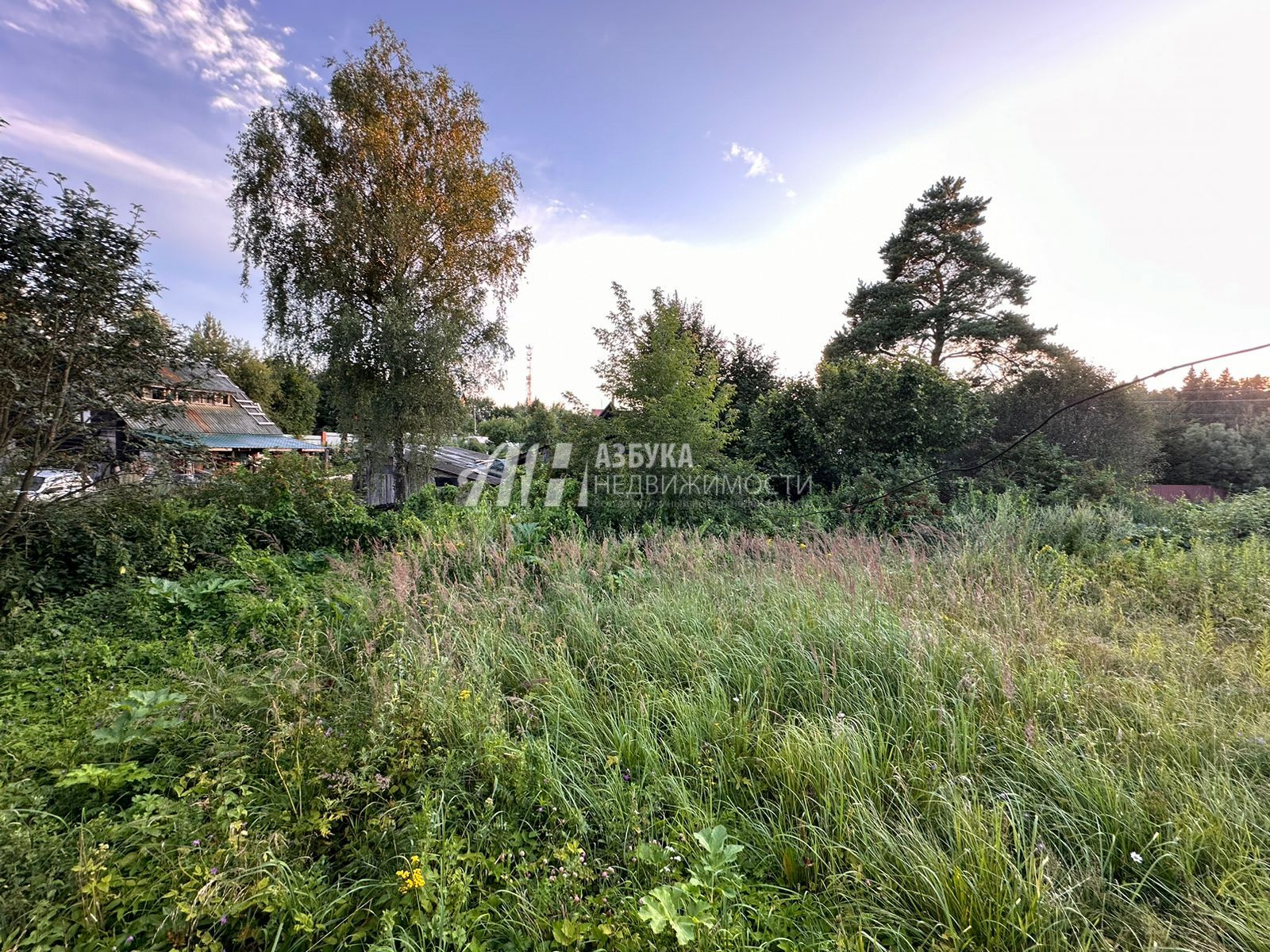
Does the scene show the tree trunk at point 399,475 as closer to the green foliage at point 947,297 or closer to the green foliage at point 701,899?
the green foliage at point 701,899

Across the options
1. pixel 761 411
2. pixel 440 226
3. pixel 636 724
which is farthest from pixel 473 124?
pixel 636 724

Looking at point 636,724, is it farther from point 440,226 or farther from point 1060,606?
point 440,226

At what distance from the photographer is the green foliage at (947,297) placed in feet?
46.4

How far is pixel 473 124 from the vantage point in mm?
9734

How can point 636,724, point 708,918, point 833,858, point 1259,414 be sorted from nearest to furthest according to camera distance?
point 708,918 → point 833,858 → point 636,724 → point 1259,414

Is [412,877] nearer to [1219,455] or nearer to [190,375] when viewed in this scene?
[190,375]

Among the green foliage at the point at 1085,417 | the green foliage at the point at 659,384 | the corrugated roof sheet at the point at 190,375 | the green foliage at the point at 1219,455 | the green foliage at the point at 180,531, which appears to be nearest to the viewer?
the green foliage at the point at 180,531

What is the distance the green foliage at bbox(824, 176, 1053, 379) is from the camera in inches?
557

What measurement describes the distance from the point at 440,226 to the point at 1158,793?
1173 centimetres

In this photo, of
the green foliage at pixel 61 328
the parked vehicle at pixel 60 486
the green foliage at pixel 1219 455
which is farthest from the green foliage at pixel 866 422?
the green foliage at pixel 1219 455

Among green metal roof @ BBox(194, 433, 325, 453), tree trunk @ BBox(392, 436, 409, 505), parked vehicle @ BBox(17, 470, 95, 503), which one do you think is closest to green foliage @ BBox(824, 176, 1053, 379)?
tree trunk @ BBox(392, 436, 409, 505)

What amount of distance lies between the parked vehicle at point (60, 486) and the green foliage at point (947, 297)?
16.7m

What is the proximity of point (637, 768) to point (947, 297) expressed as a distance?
58.2 ft

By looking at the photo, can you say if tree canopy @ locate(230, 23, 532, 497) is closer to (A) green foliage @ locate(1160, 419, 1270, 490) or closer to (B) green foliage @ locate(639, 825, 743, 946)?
(B) green foliage @ locate(639, 825, 743, 946)
